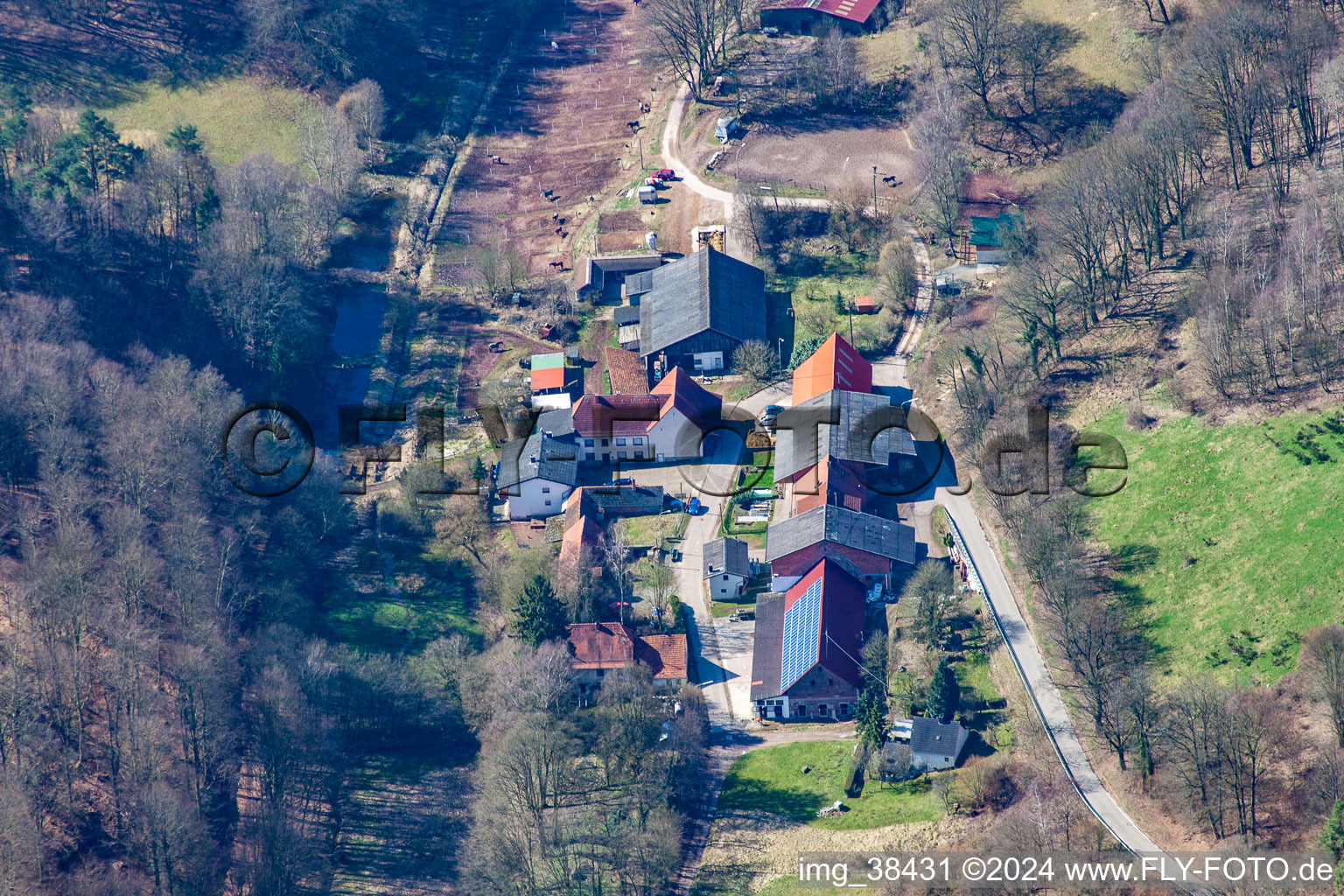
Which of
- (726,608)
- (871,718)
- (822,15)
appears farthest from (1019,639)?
(822,15)

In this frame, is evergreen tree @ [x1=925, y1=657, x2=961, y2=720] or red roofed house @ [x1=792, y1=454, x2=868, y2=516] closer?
evergreen tree @ [x1=925, y1=657, x2=961, y2=720]

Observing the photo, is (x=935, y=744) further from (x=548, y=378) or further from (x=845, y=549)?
(x=548, y=378)

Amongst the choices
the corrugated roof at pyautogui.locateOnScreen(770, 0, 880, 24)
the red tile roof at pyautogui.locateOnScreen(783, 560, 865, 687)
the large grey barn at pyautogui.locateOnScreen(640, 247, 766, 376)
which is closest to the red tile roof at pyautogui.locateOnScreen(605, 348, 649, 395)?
the large grey barn at pyautogui.locateOnScreen(640, 247, 766, 376)

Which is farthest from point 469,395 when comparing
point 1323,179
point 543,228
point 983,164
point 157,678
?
point 1323,179

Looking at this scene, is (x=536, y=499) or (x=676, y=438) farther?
(x=676, y=438)

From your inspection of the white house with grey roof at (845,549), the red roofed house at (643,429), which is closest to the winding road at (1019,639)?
the white house with grey roof at (845,549)

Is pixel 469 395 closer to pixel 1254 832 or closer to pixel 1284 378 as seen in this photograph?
pixel 1284 378

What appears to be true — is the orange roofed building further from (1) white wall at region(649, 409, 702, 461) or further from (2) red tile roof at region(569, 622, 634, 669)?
(2) red tile roof at region(569, 622, 634, 669)
